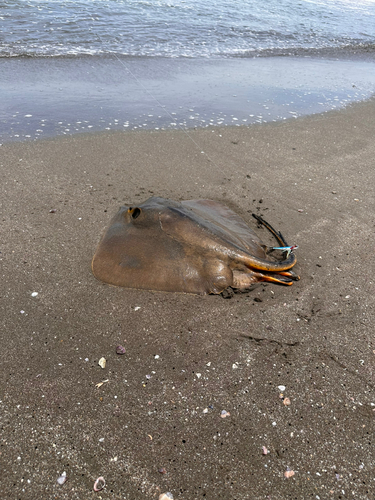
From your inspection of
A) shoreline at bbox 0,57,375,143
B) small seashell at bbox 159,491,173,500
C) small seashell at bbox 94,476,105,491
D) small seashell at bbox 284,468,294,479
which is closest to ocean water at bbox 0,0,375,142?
shoreline at bbox 0,57,375,143

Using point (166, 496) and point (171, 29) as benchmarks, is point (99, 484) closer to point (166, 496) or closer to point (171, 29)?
point (166, 496)

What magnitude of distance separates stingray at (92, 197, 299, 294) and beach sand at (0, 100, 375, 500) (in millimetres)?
153

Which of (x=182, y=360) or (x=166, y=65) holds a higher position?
(x=166, y=65)

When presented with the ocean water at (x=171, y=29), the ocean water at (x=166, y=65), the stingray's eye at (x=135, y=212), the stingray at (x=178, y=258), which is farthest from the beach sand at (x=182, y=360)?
the ocean water at (x=171, y=29)

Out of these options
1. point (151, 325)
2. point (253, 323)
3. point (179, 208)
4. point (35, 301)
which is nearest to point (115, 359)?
point (151, 325)

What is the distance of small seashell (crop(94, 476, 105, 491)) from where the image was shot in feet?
7.48

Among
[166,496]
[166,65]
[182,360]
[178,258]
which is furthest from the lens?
[166,65]

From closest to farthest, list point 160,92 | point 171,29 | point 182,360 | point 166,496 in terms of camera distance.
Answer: point 166,496 → point 182,360 → point 160,92 → point 171,29

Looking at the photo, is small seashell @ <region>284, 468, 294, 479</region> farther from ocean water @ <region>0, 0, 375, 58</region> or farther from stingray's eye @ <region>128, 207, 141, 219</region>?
ocean water @ <region>0, 0, 375, 58</region>

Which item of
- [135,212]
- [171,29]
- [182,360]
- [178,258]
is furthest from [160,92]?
[182,360]

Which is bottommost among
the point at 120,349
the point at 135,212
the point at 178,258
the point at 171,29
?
the point at 120,349

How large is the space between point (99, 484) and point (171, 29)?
15.5m

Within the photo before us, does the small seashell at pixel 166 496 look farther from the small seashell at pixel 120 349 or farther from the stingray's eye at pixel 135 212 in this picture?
the stingray's eye at pixel 135 212

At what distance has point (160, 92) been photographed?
884 centimetres
